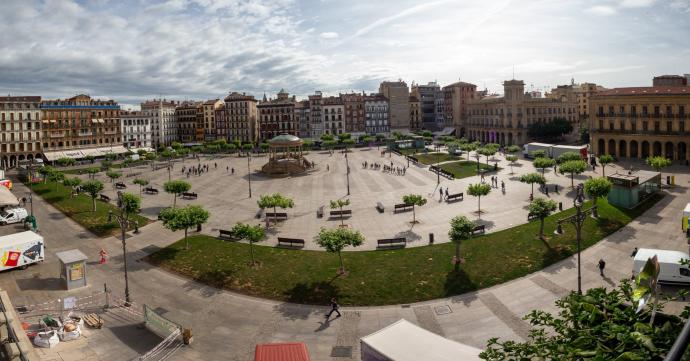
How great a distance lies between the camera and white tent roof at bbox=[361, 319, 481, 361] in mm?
15820

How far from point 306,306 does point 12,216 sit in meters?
39.3

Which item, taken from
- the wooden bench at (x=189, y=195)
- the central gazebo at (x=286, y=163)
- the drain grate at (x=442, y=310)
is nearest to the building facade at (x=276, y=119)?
the central gazebo at (x=286, y=163)

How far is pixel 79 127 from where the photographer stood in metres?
112

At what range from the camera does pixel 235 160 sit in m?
102

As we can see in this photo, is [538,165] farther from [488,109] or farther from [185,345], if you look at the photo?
[488,109]

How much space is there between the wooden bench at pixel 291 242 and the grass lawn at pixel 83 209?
660 inches

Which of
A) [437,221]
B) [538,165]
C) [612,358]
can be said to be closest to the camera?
[612,358]

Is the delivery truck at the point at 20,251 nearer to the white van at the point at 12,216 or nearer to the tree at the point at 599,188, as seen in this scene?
the white van at the point at 12,216

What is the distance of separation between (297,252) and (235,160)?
229 feet

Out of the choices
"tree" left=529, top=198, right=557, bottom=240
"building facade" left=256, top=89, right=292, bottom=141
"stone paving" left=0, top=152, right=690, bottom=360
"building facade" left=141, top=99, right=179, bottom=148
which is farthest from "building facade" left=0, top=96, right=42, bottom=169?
"tree" left=529, top=198, right=557, bottom=240

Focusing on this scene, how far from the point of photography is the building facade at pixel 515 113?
112938 mm

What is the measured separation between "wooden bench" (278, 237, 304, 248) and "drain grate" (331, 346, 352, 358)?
599 inches

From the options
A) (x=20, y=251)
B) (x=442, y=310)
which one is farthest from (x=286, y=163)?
(x=442, y=310)

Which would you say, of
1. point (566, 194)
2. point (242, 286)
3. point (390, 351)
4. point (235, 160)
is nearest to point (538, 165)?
point (566, 194)
